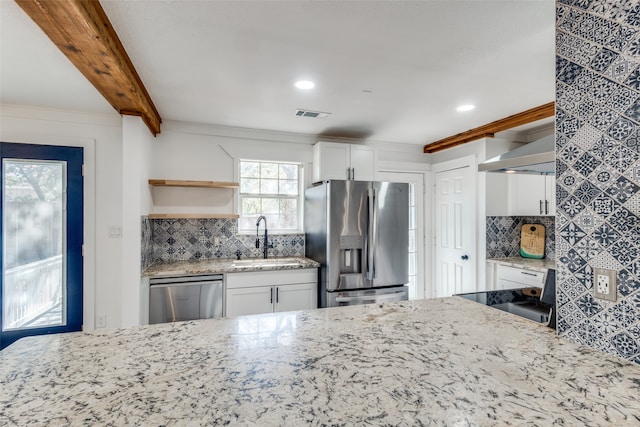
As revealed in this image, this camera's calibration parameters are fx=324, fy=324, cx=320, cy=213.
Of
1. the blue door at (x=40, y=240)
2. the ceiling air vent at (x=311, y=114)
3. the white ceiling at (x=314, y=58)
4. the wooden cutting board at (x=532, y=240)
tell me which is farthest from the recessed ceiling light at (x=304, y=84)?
the wooden cutting board at (x=532, y=240)

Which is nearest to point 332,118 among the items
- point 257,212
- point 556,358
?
point 257,212

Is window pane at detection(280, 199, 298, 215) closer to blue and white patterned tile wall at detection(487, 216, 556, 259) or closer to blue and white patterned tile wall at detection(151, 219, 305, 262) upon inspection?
blue and white patterned tile wall at detection(151, 219, 305, 262)

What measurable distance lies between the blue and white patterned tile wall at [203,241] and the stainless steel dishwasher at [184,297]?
2.00ft

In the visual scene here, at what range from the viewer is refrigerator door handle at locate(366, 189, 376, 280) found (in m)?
3.31

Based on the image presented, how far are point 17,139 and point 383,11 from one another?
3.28 metres

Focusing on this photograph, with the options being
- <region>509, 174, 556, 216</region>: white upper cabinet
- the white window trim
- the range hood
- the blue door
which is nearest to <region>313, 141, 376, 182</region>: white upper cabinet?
the white window trim

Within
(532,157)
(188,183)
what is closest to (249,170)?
(188,183)

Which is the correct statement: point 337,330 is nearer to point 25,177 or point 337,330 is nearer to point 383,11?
point 383,11

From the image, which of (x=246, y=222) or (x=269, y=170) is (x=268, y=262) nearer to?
(x=246, y=222)

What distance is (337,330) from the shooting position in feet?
4.40

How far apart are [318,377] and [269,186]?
311 centimetres

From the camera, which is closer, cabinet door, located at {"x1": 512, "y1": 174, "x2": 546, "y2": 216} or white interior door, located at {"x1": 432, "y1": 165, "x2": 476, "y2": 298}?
cabinet door, located at {"x1": 512, "y1": 174, "x2": 546, "y2": 216}

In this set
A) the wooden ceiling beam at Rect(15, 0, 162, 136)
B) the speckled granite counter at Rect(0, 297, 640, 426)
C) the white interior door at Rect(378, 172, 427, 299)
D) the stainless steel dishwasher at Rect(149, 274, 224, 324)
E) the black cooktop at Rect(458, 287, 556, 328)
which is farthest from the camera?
the white interior door at Rect(378, 172, 427, 299)

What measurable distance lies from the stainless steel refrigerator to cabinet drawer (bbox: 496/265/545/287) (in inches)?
39.8
